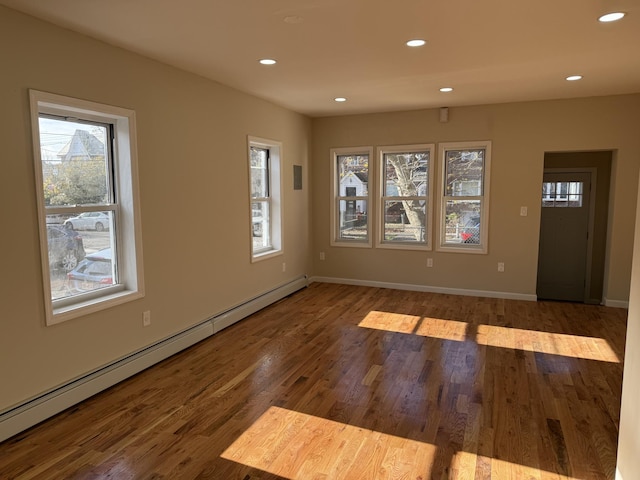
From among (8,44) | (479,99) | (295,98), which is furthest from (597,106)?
(8,44)

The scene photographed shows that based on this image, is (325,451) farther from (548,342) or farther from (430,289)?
(430,289)

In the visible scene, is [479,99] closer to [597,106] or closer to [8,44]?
[597,106]

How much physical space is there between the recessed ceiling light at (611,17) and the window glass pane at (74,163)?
348 cm

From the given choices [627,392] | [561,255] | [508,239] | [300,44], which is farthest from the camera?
[561,255]

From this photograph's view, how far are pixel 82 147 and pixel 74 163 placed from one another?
0.48 ft

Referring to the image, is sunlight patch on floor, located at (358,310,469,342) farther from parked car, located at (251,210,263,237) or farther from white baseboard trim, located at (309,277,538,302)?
parked car, located at (251,210,263,237)

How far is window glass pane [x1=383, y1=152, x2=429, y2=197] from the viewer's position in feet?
19.4

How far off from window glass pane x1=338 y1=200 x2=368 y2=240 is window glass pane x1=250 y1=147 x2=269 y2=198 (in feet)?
4.66

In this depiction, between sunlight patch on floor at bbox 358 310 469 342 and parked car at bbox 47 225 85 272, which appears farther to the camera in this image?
sunlight patch on floor at bbox 358 310 469 342

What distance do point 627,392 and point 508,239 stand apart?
12.3 feet

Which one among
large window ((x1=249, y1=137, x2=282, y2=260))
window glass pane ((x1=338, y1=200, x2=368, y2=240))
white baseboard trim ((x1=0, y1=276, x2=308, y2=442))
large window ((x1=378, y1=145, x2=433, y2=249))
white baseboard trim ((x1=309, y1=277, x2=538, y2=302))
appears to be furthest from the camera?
window glass pane ((x1=338, y1=200, x2=368, y2=240))

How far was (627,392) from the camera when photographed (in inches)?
78.2

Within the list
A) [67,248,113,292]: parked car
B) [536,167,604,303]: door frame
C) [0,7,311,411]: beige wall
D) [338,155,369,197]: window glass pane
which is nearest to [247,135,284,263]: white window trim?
[0,7,311,411]: beige wall

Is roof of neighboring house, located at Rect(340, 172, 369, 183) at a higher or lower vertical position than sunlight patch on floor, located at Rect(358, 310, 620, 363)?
higher
